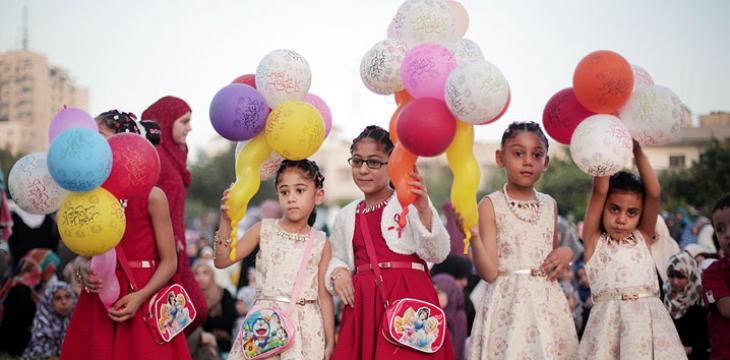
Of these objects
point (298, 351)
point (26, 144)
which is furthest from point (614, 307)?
point (26, 144)

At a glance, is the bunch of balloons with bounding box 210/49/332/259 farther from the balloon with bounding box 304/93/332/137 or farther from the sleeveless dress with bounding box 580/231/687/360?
the sleeveless dress with bounding box 580/231/687/360

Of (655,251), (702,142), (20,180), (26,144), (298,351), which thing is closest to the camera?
(20,180)

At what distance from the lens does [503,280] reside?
4695 mm

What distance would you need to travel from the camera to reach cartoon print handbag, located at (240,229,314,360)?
4379 mm

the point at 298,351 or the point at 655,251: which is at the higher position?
the point at 655,251

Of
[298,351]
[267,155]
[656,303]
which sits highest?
[267,155]

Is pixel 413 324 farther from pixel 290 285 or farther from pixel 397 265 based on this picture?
pixel 290 285

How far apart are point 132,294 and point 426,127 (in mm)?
1765

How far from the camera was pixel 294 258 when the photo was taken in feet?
15.3

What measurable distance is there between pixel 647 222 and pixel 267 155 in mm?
2244

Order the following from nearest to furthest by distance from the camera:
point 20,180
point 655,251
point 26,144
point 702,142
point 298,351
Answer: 1. point 20,180
2. point 298,351
3. point 655,251
4. point 26,144
5. point 702,142

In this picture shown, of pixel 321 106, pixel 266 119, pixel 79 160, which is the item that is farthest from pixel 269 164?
pixel 79 160

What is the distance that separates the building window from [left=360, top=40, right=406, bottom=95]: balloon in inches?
868

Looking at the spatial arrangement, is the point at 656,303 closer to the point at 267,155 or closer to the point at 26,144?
the point at 267,155
